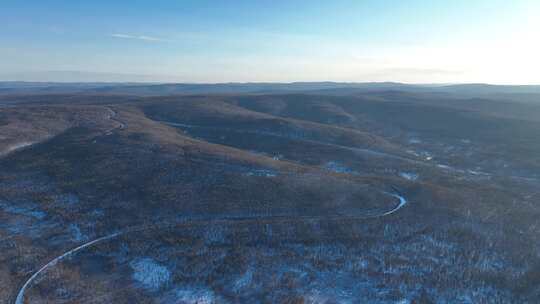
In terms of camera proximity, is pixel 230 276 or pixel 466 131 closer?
pixel 230 276

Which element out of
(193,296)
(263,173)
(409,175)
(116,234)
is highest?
(263,173)

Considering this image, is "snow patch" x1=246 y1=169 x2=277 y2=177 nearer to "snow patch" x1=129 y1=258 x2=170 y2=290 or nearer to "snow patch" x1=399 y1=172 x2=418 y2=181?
"snow patch" x1=399 y1=172 x2=418 y2=181

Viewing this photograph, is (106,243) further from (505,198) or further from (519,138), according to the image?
(519,138)

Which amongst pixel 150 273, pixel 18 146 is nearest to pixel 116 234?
pixel 150 273

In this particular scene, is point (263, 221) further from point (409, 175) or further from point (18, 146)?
point (18, 146)

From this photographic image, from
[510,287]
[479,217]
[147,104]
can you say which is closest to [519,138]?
[479,217]

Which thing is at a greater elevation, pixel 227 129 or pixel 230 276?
pixel 227 129

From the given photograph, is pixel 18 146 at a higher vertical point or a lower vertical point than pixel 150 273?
higher

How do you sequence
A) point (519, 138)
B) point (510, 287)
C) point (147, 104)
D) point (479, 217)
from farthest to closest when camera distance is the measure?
point (147, 104), point (519, 138), point (479, 217), point (510, 287)

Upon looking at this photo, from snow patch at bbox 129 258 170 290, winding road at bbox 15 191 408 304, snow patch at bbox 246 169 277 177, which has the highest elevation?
snow patch at bbox 246 169 277 177

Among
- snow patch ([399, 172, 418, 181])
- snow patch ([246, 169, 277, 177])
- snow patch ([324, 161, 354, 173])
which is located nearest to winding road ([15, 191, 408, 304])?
snow patch ([399, 172, 418, 181])

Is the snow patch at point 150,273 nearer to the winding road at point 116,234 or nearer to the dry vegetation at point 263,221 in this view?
the dry vegetation at point 263,221
